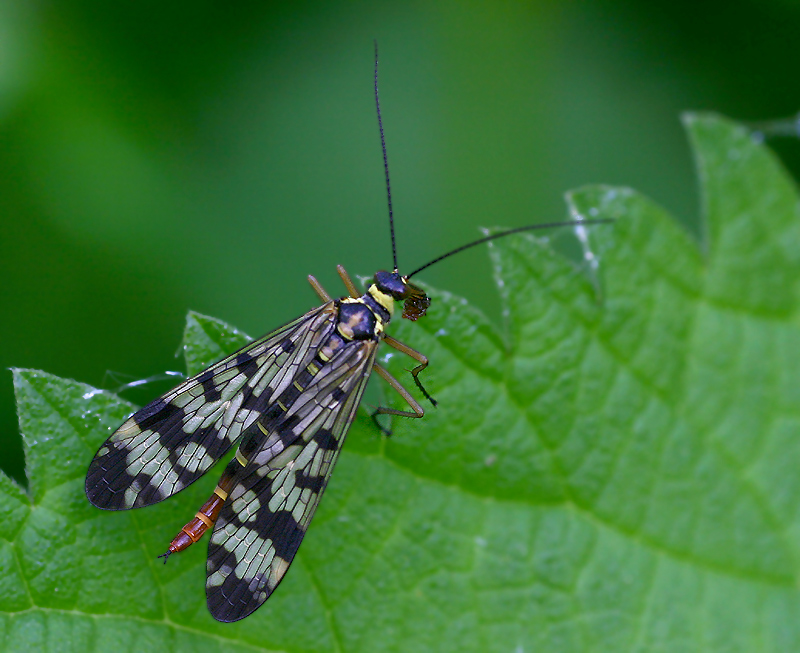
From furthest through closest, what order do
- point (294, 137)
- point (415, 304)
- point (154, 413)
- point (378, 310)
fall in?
point (294, 137) < point (378, 310) < point (415, 304) < point (154, 413)

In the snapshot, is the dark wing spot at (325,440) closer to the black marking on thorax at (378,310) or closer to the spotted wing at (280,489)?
the spotted wing at (280,489)

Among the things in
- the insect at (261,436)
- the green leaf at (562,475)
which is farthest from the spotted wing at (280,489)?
the green leaf at (562,475)

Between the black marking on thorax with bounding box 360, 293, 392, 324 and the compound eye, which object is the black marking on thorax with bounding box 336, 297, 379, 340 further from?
the compound eye

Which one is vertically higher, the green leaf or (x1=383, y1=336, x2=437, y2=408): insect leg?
(x1=383, y1=336, x2=437, y2=408): insect leg

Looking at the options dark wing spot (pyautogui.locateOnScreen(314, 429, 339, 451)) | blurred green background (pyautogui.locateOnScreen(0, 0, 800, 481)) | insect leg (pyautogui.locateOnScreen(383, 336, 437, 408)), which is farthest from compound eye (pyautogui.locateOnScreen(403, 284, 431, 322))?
blurred green background (pyautogui.locateOnScreen(0, 0, 800, 481))

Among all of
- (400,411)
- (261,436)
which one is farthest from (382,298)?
(261,436)

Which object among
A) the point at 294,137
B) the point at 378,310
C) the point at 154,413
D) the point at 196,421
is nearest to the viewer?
the point at 154,413

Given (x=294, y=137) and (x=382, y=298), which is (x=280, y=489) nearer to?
(x=382, y=298)

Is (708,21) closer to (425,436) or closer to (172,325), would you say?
(425,436)
